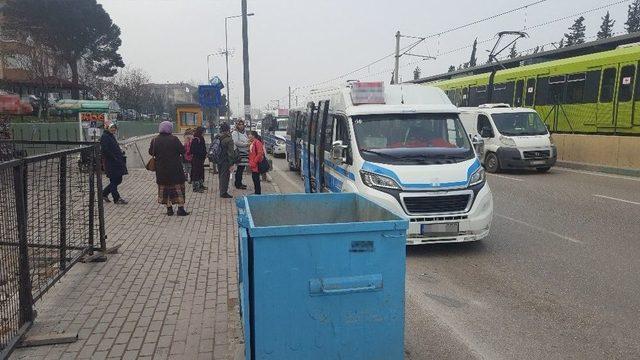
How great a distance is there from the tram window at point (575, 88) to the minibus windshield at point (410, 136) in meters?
12.1

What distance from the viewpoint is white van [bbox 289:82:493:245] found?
6.75 m

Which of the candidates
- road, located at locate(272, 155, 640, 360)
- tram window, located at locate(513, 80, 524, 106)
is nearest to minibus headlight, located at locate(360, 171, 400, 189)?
road, located at locate(272, 155, 640, 360)

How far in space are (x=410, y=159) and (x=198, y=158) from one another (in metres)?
6.42

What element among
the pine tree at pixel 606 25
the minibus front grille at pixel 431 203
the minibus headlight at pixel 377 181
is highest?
the pine tree at pixel 606 25

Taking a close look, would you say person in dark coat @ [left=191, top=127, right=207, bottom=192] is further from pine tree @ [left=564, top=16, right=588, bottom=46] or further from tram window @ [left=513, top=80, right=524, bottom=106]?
pine tree @ [left=564, top=16, right=588, bottom=46]

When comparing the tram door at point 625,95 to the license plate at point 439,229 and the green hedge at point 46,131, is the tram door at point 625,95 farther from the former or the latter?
the green hedge at point 46,131

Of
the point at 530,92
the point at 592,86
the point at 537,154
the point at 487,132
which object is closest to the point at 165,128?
the point at 487,132

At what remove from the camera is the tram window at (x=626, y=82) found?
610 inches

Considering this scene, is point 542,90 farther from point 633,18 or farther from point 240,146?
point 633,18

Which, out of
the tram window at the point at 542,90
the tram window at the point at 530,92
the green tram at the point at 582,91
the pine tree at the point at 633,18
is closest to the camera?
the green tram at the point at 582,91

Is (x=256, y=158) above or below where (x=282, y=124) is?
below

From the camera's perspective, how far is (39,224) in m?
5.78

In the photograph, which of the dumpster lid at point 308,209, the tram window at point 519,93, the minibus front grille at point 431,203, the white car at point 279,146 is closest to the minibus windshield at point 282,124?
the white car at point 279,146

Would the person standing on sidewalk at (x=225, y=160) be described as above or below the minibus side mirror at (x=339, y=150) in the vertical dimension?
below
